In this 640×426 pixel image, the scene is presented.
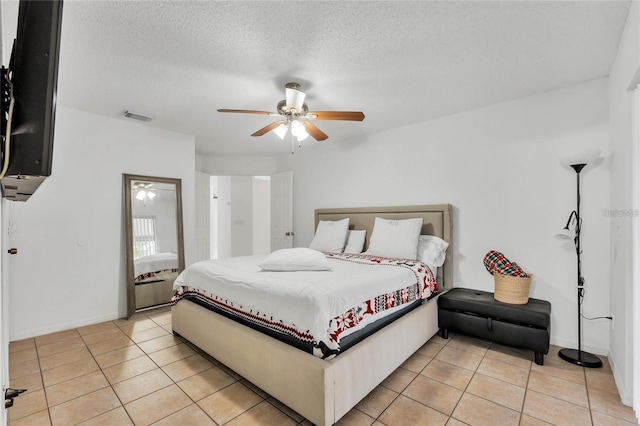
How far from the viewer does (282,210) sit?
557 centimetres

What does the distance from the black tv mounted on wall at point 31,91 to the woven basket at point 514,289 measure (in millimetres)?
3302

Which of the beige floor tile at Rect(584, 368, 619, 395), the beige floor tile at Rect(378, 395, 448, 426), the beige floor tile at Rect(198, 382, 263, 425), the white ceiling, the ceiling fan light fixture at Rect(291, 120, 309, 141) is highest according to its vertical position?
the white ceiling

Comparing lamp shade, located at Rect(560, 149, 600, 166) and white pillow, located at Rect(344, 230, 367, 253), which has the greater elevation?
lamp shade, located at Rect(560, 149, 600, 166)

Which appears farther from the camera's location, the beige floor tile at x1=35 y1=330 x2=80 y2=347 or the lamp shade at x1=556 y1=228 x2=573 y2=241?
the beige floor tile at x1=35 y1=330 x2=80 y2=347

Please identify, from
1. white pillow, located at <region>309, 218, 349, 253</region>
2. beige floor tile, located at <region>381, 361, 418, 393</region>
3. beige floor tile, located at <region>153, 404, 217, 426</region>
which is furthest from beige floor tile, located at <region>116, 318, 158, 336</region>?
beige floor tile, located at <region>381, 361, 418, 393</region>

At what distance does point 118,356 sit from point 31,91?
261 centimetres

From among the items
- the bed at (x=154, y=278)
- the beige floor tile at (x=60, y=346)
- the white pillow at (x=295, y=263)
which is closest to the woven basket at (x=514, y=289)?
the white pillow at (x=295, y=263)

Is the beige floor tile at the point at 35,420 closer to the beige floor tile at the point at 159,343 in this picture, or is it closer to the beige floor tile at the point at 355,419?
the beige floor tile at the point at 159,343

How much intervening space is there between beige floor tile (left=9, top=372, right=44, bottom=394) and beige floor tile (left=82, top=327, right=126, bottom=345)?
2.08 feet

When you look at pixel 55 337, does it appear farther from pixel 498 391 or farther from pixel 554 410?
pixel 554 410

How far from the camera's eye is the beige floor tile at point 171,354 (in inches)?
104

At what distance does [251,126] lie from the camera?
402cm

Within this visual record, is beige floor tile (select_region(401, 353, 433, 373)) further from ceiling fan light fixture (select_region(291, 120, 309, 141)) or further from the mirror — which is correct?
the mirror

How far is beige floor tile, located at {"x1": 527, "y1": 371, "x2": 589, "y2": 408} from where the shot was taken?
81.8 inches
